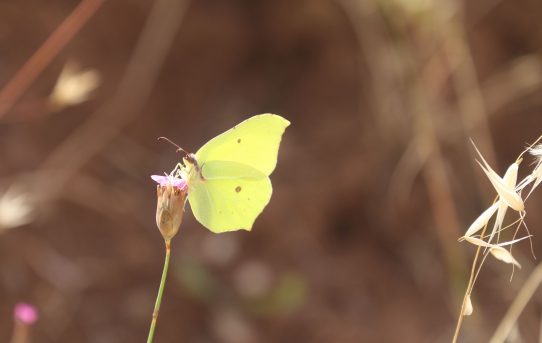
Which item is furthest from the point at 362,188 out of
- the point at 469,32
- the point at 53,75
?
the point at 53,75

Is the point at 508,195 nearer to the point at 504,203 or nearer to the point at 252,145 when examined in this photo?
the point at 504,203

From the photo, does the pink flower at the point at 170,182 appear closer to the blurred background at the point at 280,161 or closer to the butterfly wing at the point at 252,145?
the butterfly wing at the point at 252,145

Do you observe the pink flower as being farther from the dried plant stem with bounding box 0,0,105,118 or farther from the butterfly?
the dried plant stem with bounding box 0,0,105,118

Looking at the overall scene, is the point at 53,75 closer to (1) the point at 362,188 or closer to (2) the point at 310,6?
(2) the point at 310,6

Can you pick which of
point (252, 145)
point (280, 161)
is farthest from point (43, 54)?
point (280, 161)

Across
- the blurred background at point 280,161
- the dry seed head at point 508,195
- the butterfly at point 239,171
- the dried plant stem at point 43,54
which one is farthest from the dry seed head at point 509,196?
the blurred background at point 280,161
